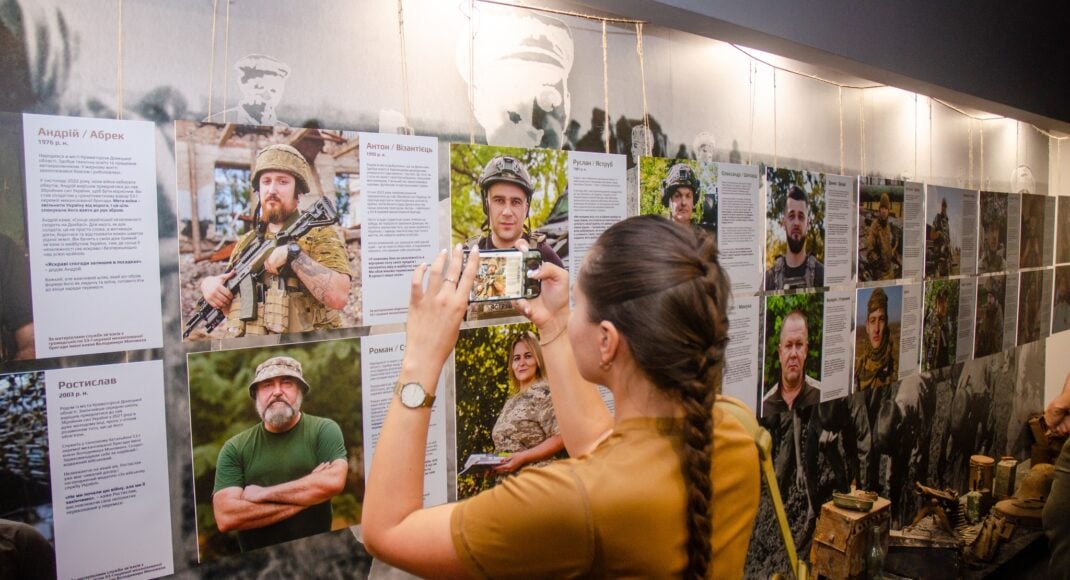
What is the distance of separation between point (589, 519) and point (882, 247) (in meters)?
3.08

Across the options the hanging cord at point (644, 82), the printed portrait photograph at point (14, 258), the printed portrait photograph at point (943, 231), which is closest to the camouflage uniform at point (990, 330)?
the printed portrait photograph at point (943, 231)

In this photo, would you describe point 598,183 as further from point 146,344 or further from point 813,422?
point 813,422

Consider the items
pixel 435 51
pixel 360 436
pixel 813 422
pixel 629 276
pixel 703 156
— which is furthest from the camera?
pixel 813 422

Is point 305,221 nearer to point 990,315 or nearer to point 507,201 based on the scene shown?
point 507,201

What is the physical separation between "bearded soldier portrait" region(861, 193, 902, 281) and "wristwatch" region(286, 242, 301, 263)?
285cm

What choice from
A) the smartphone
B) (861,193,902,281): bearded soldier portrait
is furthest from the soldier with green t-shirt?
(861,193,902,281): bearded soldier portrait

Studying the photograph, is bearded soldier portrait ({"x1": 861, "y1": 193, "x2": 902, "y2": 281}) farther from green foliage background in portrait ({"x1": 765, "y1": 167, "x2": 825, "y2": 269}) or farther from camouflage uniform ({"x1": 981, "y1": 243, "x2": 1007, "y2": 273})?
camouflage uniform ({"x1": 981, "y1": 243, "x2": 1007, "y2": 273})

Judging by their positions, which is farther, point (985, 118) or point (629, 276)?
point (985, 118)

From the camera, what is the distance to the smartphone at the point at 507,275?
5.53ft

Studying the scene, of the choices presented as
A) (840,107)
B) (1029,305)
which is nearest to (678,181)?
(840,107)

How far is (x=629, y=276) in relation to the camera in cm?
108

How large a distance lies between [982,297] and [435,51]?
397 cm

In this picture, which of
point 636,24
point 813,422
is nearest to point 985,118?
point 813,422

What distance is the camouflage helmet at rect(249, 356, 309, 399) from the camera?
1.61 m
